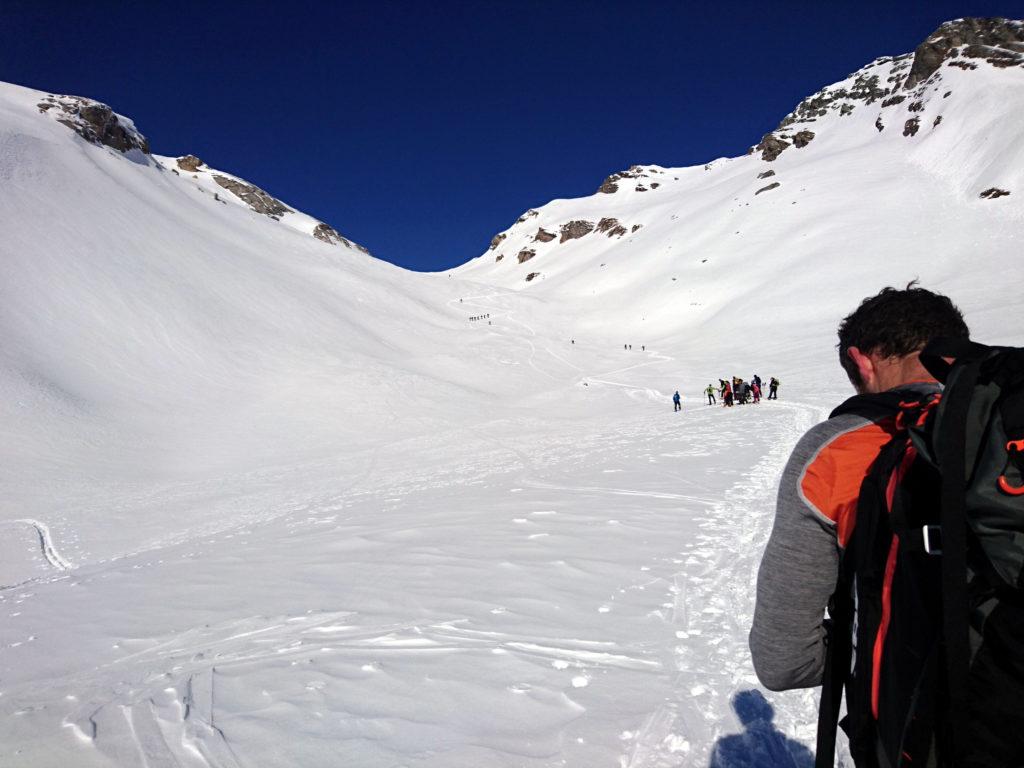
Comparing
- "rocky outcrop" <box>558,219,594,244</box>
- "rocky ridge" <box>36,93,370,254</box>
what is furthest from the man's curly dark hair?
"rocky outcrop" <box>558,219,594,244</box>

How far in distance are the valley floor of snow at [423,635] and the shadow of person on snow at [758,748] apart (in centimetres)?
1

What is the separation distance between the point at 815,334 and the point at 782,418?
2462 centimetres

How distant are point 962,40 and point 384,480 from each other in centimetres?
10617

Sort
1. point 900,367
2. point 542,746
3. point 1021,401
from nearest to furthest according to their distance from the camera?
point 1021,401 → point 900,367 → point 542,746

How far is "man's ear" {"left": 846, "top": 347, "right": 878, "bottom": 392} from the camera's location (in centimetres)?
198

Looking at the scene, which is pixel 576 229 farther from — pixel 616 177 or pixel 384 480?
pixel 384 480

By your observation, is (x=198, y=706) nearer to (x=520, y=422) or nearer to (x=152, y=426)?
(x=520, y=422)

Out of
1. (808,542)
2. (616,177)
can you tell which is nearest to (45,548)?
(808,542)

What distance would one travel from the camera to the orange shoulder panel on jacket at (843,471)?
1.57m

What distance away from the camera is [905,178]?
6172 centimetres

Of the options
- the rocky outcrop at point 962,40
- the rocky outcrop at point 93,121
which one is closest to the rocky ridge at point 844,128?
the rocky outcrop at point 962,40

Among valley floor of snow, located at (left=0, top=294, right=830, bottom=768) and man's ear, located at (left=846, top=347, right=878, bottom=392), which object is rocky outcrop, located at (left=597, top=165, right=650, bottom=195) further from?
man's ear, located at (left=846, top=347, right=878, bottom=392)

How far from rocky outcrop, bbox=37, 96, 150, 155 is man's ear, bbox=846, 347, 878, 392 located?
77.2m

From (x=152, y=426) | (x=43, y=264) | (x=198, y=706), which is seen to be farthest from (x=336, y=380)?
(x=198, y=706)
